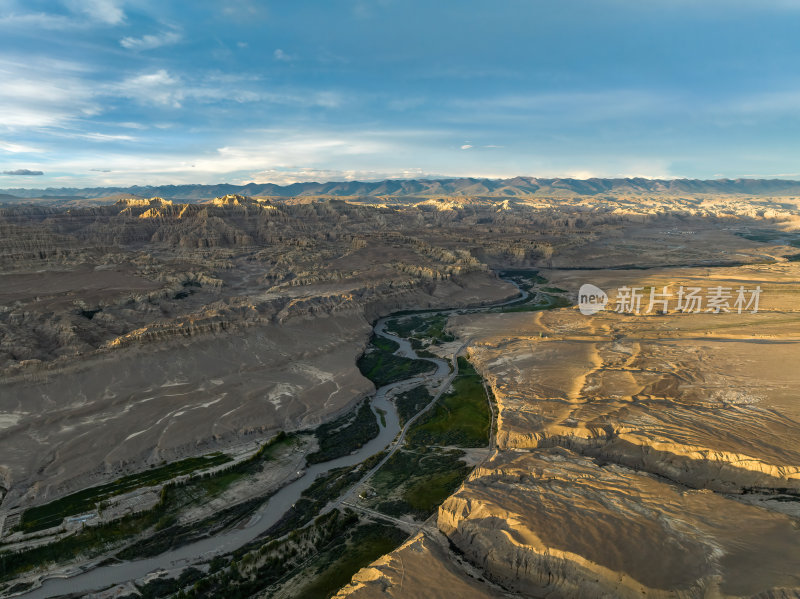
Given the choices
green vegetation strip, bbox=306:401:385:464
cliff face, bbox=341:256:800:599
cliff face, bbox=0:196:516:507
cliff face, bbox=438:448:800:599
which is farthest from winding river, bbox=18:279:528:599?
cliff face, bbox=438:448:800:599

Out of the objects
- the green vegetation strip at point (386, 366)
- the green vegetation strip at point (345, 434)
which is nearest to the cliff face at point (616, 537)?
the green vegetation strip at point (345, 434)

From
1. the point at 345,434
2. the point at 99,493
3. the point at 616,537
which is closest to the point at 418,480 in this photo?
the point at 345,434

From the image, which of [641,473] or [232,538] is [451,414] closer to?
[641,473]

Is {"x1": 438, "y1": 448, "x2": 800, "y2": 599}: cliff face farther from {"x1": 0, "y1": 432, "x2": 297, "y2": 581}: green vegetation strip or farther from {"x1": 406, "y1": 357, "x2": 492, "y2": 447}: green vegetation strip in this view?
{"x1": 0, "y1": 432, "x2": 297, "y2": 581}: green vegetation strip

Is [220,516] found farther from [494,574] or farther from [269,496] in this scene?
[494,574]
